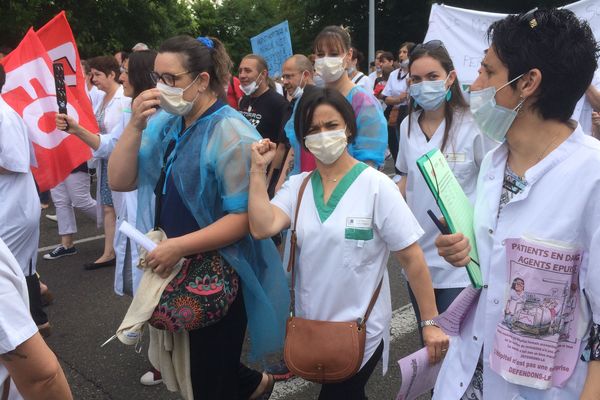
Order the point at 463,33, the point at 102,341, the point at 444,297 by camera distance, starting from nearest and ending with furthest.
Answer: the point at 444,297 < the point at 102,341 < the point at 463,33

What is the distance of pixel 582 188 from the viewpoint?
4.57ft

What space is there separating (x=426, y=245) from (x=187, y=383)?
4.37 feet

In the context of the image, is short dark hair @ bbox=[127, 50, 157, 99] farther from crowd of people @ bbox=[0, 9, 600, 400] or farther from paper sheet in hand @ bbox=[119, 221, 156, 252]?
paper sheet in hand @ bbox=[119, 221, 156, 252]

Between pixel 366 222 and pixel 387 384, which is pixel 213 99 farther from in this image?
pixel 387 384

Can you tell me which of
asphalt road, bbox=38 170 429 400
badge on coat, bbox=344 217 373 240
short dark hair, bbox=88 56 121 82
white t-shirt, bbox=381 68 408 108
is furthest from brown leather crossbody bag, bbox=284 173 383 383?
white t-shirt, bbox=381 68 408 108

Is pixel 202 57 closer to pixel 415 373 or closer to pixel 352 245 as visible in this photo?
pixel 352 245

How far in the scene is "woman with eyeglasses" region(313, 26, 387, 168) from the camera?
322 centimetres

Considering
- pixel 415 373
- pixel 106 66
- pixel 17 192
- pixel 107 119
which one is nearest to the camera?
pixel 415 373

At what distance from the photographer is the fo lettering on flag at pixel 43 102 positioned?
405 centimetres

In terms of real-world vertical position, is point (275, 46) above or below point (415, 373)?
above

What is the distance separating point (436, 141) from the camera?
2.89 m

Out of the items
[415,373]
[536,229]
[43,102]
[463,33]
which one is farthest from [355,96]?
[463,33]

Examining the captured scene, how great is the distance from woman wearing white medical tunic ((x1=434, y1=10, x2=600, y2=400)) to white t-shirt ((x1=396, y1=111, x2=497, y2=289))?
1.09m

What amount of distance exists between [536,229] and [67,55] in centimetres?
404
